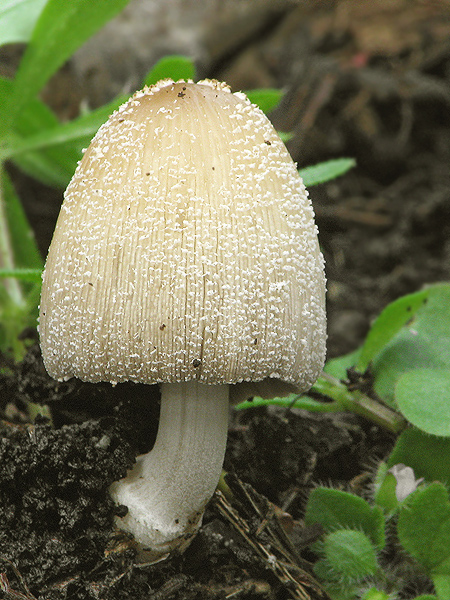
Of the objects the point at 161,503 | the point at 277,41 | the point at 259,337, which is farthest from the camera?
the point at 277,41

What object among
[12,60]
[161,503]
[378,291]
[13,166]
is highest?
[12,60]

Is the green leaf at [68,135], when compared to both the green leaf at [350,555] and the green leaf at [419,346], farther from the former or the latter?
the green leaf at [350,555]

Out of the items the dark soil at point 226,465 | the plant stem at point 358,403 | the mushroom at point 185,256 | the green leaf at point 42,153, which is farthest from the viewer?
the green leaf at point 42,153

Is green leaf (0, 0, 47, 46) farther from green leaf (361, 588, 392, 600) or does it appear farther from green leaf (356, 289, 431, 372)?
green leaf (361, 588, 392, 600)

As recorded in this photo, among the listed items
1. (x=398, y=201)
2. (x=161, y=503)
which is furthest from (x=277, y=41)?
(x=161, y=503)

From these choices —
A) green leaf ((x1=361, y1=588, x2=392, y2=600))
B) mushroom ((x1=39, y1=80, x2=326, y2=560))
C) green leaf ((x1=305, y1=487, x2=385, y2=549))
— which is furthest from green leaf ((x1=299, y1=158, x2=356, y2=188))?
green leaf ((x1=361, y1=588, x2=392, y2=600))

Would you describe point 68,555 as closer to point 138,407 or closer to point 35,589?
point 35,589

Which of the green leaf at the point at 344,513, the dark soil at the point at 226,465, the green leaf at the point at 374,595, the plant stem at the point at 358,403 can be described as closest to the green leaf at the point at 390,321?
the plant stem at the point at 358,403
